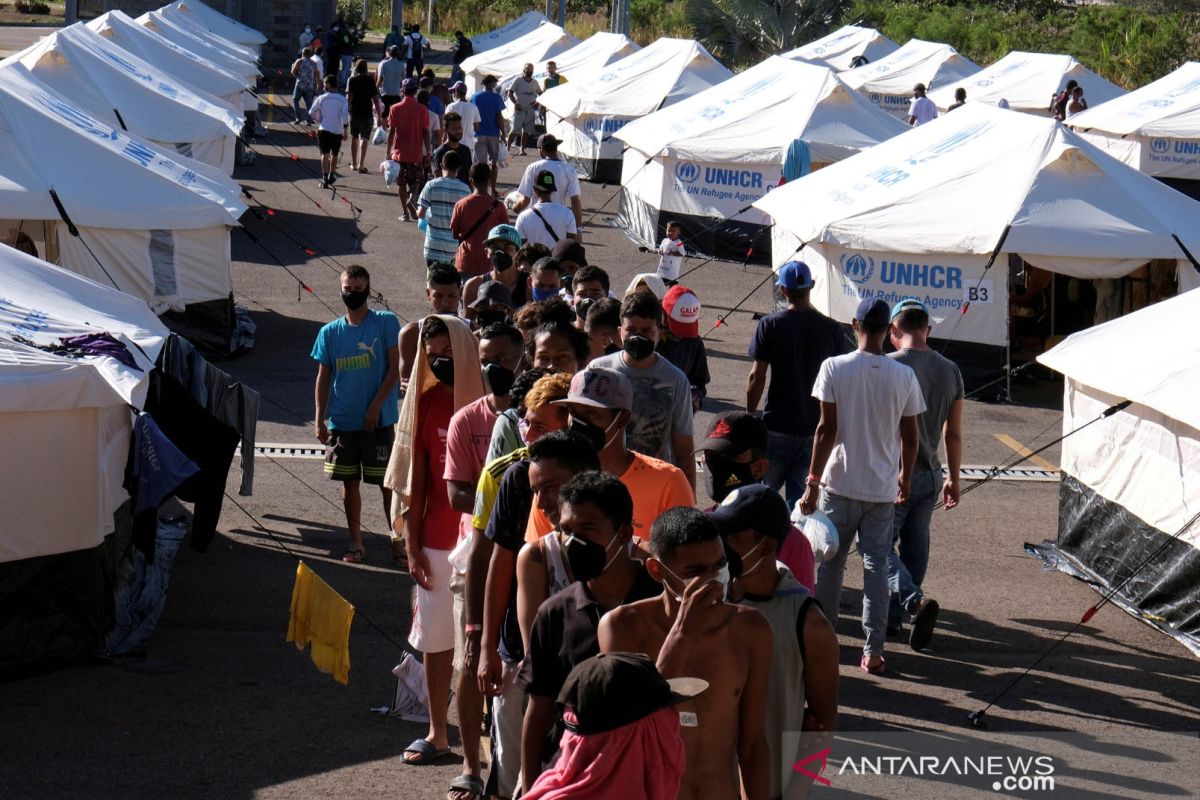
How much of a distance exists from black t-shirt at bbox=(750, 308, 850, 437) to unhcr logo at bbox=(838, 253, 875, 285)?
6932 millimetres

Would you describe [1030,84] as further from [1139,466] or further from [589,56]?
[1139,466]

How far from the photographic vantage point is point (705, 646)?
432 cm

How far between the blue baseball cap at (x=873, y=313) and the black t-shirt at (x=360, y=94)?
1992cm

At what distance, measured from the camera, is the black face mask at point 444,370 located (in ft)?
22.7

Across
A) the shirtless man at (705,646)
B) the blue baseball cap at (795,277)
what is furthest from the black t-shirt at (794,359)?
the shirtless man at (705,646)

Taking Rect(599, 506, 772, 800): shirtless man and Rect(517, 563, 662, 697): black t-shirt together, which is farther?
Rect(517, 563, 662, 697): black t-shirt

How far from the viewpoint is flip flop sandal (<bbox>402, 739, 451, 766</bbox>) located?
6652 millimetres

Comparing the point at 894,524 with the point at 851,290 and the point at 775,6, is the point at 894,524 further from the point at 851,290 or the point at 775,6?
the point at 775,6

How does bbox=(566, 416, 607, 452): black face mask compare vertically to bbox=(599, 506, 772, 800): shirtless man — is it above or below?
above

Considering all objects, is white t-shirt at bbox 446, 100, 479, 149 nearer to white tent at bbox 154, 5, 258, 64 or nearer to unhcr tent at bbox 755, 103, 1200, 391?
unhcr tent at bbox 755, 103, 1200, 391

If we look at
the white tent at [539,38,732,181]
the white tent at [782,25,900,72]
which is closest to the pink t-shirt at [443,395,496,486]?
the white tent at [539,38,732,181]

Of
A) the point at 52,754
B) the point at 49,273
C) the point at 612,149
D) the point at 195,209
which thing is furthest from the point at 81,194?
the point at 612,149

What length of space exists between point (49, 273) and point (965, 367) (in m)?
9.07

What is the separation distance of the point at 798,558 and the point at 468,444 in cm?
150
